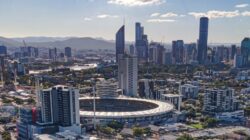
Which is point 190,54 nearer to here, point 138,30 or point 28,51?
point 138,30

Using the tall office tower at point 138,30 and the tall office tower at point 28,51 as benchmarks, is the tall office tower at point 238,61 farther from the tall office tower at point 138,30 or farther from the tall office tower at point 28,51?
the tall office tower at point 28,51

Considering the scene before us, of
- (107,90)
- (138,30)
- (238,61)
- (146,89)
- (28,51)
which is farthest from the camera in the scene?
(138,30)

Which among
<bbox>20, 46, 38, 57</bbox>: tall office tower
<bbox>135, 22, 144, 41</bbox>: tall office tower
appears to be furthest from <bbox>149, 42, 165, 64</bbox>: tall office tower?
<bbox>20, 46, 38, 57</bbox>: tall office tower

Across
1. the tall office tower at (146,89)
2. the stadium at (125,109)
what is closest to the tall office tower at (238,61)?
the tall office tower at (146,89)

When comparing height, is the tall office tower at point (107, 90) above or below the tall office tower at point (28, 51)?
below

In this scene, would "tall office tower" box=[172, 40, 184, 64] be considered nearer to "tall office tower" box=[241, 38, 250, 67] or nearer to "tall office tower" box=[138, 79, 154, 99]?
"tall office tower" box=[241, 38, 250, 67]

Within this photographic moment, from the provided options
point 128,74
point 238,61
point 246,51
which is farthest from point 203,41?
point 128,74
